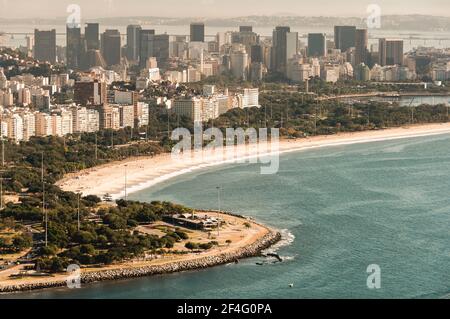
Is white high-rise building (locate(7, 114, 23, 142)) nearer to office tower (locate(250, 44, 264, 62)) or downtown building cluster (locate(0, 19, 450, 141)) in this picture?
downtown building cluster (locate(0, 19, 450, 141))

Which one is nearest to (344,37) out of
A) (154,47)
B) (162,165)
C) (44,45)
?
(154,47)

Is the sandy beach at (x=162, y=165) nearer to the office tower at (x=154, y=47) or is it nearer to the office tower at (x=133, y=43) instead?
the office tower at (x=154, y=47)

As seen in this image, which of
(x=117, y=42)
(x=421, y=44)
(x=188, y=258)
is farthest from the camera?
(x=421, y=44)

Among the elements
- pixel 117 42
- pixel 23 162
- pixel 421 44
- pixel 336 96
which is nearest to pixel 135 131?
pixel 23 162

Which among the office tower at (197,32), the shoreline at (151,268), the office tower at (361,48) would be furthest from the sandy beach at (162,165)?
the office tower at (197,32)

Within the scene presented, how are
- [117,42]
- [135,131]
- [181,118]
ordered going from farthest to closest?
[117,42] < [181,118] < [135,131]

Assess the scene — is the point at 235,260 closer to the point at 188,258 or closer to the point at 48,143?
the point at 188,258

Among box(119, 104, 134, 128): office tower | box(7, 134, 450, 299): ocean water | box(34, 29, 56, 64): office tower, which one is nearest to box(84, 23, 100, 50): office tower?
box(34, 29, 56, 64): office tower
